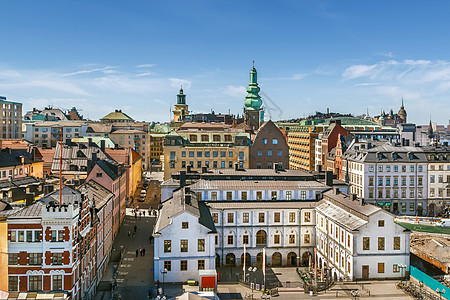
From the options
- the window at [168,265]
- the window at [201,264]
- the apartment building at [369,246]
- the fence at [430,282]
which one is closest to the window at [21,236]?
the window at [168,265]

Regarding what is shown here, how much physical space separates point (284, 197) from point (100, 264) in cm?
2990

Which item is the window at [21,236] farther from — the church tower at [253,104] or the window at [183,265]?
the church tower at [253,104]

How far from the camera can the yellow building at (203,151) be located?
328ft

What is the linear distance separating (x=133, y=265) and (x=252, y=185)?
72.4 ft

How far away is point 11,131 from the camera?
169875mm

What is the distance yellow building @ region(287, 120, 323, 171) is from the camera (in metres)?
147

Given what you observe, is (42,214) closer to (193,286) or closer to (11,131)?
(193,286)

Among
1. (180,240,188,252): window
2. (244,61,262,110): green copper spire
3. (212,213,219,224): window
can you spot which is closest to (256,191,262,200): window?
(212,213,219,224): window

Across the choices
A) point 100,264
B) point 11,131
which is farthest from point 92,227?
point 11,131

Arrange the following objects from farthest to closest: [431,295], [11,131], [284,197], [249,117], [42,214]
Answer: [11,131]
[249,117]
[284,197]
[431,295]
[42,214]

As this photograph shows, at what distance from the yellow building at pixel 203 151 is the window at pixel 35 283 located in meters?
56.7

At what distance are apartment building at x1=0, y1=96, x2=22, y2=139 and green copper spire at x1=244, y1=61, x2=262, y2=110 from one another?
91.7m

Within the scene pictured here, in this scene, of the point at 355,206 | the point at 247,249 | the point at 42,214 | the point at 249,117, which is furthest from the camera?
the point at 249,117

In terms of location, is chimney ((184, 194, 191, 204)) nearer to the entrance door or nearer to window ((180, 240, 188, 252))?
window ((180, 240, 188, 252))
